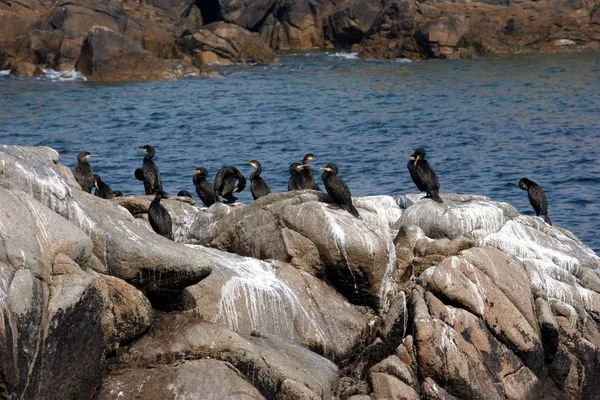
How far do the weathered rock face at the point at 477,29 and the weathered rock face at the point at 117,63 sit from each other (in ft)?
36.3

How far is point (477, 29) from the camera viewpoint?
49375mm

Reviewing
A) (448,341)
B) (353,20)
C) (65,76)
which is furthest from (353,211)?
(353,20)

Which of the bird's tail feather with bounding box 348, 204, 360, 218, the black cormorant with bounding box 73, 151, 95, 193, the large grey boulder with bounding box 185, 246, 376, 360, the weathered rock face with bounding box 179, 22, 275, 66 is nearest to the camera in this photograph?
the large grey boulder with bounding box 185, 246, 376, 360

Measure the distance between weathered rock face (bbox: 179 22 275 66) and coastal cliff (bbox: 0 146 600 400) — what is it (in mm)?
34868

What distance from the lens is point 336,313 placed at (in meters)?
12.1

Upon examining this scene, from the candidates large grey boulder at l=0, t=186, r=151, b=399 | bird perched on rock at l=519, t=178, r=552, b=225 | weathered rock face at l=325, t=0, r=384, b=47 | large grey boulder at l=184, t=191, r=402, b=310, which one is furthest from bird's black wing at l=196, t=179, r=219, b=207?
weathered rock face at l=325, t=0, r=384, b=47

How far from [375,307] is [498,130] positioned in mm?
17681

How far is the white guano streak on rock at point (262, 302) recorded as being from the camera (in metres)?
11.6

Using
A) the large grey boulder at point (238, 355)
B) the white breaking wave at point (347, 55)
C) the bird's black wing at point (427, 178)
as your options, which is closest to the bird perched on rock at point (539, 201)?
the bird's black wing at point (427, 178)

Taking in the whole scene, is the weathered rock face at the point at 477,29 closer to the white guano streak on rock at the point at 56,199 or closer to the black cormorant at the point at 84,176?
the black cormorant at the point at 84,176

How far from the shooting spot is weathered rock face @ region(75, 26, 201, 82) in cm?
4341

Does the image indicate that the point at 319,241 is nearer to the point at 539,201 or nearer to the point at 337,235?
the point at 337,235

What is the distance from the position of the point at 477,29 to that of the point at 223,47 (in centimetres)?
1213

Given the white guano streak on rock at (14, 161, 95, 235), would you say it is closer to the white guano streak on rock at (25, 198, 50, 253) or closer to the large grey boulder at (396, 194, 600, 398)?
the white guano streak on rock at (25, 198, 50, 253)
